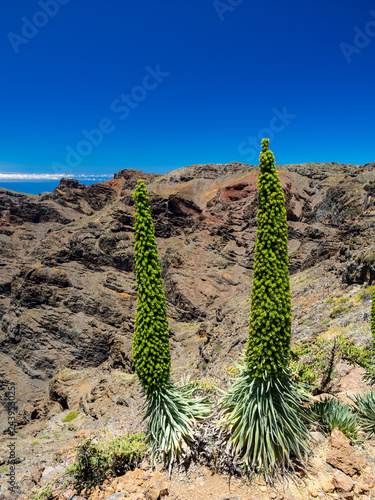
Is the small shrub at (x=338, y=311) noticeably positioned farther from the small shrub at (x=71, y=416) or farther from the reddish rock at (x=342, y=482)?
the small shrub at (x=71, y=416)

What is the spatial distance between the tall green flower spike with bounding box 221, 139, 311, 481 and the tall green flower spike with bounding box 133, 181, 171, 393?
224cm

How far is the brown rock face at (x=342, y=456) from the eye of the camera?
6.43m

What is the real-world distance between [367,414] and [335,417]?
99 centimetres

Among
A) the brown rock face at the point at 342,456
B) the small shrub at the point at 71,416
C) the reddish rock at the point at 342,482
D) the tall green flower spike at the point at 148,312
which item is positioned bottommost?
the small shrub at the point at 71,416

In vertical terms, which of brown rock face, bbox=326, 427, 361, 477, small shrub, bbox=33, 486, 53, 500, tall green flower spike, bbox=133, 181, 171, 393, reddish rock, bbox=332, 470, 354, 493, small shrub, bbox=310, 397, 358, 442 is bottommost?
small shrub, bbox=33, 486, 53, 500

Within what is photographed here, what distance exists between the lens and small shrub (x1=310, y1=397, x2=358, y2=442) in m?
7.32

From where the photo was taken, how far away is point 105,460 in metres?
8.17

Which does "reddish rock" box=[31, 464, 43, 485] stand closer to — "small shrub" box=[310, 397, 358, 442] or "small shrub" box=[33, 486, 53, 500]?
"small shrub" box=[33, 486, 53, 500]

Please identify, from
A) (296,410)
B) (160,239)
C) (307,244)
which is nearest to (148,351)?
(296,410)

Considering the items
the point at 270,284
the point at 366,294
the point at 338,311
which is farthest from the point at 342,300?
the point at 270,284

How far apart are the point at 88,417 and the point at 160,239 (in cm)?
5942

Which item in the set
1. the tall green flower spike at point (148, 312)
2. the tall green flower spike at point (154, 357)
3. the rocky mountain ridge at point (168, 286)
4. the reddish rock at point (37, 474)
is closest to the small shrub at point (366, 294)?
the rocky mountain ridge at point (168, 286)

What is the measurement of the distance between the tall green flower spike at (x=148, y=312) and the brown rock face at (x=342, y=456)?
4153mm

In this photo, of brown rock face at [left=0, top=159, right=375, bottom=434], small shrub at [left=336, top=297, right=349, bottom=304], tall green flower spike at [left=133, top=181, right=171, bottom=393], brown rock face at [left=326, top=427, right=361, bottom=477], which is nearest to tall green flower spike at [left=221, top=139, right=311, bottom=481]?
brown rock face at [left=326, top=427, right=361, bottom=477]
